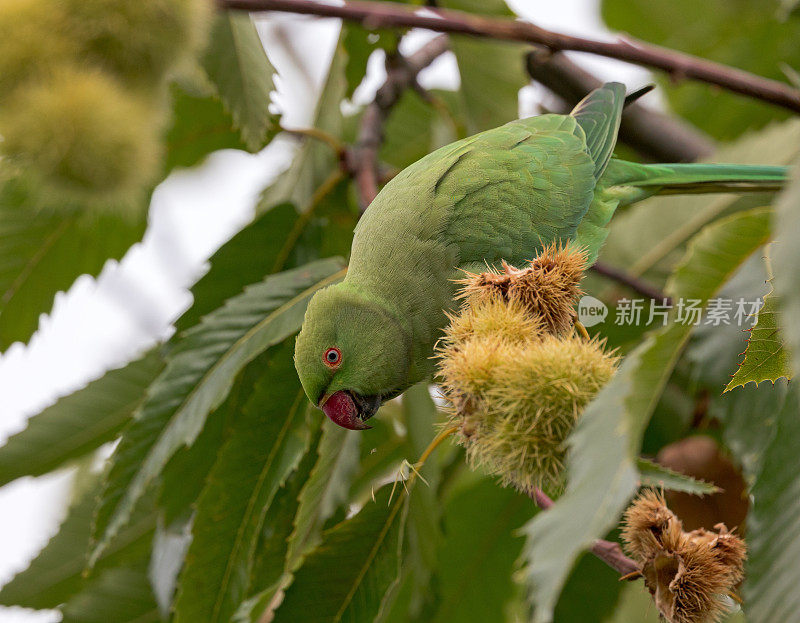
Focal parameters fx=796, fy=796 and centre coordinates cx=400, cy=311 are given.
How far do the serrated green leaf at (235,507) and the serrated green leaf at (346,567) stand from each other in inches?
6.6

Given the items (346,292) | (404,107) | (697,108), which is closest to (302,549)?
(346,292)

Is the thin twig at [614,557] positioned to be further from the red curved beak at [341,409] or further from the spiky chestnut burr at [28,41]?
the spiky chestnut burr at [28,41]

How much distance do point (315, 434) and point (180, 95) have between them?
1252mm

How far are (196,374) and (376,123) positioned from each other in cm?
96

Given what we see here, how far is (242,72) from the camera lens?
208 centimetres

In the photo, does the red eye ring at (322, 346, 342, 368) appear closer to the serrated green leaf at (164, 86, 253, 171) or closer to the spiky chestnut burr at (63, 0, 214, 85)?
the spiky chestnut burr at (63, 0, 214, 85)

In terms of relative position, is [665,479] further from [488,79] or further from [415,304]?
[488,79]

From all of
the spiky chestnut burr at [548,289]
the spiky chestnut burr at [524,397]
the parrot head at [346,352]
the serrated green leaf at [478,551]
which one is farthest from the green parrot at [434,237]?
the serrated green leaf at [478,551]

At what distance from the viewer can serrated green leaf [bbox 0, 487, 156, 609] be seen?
8.19 feet

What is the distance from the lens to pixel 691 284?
63.4 inches

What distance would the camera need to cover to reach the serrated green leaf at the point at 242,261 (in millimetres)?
2229

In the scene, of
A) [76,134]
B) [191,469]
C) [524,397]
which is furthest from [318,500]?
[76,134]

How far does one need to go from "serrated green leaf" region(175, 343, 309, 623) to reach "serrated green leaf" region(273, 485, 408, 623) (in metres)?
0.17

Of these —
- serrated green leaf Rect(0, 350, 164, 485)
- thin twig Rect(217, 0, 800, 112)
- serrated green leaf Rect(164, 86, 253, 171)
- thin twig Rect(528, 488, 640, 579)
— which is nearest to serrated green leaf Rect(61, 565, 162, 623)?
serrated green leaf Rect(0, 350, 164, 485)
